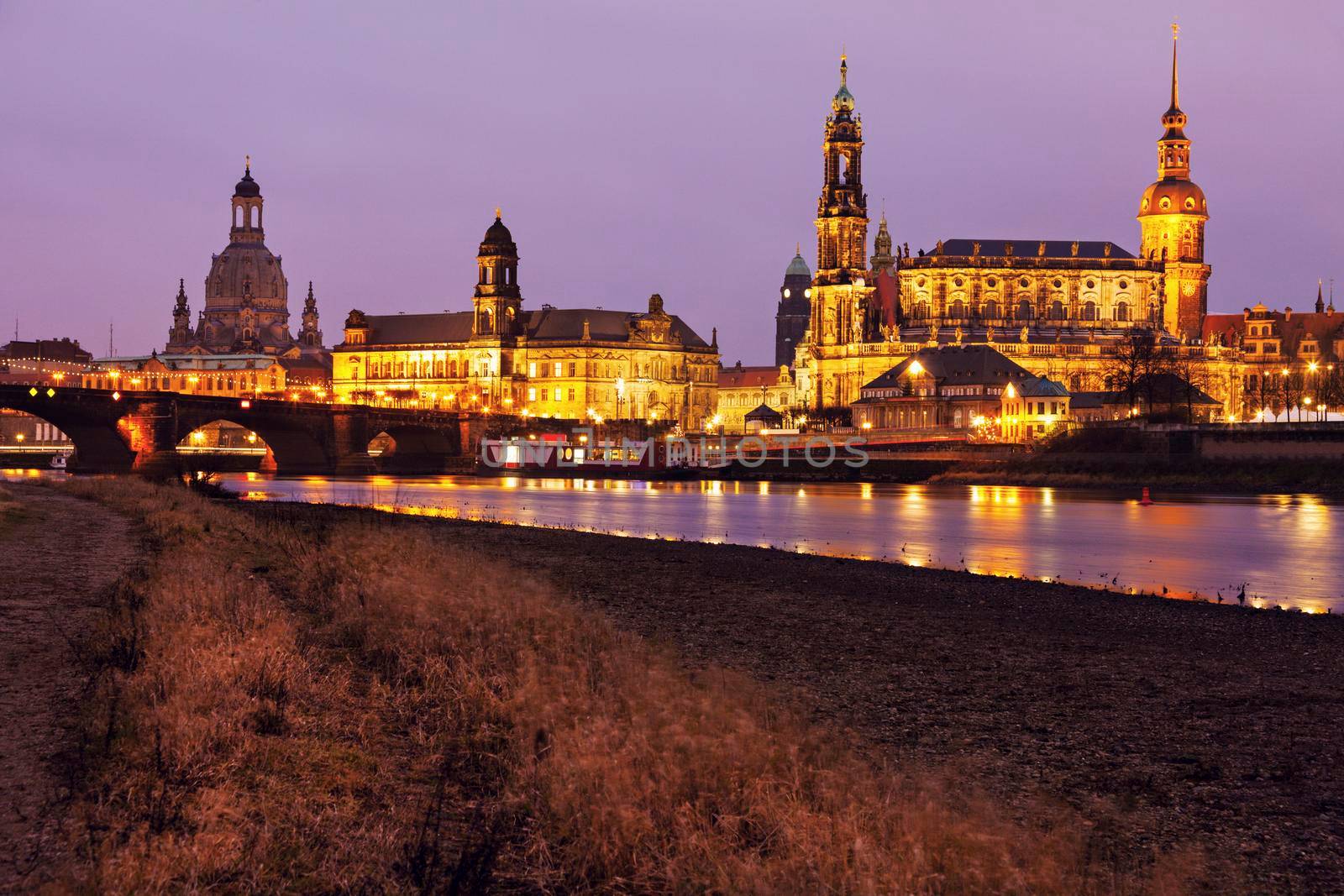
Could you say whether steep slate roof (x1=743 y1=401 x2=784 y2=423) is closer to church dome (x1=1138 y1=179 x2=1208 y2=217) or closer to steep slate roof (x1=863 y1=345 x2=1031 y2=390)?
steep slate roof (x1=863 y1=345 x2=1031 y2=390)

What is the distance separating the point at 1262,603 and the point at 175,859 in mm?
25792

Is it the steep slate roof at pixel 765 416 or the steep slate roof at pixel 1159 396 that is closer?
the steep slate roof at pixel 1159 396

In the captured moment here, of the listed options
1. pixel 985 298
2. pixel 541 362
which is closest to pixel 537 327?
pixel 541 362

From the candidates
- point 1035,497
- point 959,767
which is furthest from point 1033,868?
point 1035,497

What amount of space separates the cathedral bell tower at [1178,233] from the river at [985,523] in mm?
89526

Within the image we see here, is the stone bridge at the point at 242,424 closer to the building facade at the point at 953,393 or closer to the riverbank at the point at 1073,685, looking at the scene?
the building facade at the point at 953,393

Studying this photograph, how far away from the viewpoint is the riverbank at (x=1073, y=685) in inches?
433

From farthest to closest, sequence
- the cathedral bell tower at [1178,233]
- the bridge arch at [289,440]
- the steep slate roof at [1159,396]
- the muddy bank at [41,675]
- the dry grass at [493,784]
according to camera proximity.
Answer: the cathedral bell tower at [1178,233] < the steep slate roof at [1159,396] < the bridge arch at [289,440] < the muddy bank at [41,675] < the dry grass at [493,784]

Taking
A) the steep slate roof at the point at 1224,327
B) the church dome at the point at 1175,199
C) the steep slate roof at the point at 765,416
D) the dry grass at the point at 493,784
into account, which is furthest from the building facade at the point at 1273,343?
the dry grass at the point at 493,784

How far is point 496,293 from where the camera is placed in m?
184

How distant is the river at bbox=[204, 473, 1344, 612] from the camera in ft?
117

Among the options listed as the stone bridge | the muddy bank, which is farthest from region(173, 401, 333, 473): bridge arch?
the muddy bank

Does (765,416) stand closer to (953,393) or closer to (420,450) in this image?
(953,393)

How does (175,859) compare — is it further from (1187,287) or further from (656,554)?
(1187,287)
